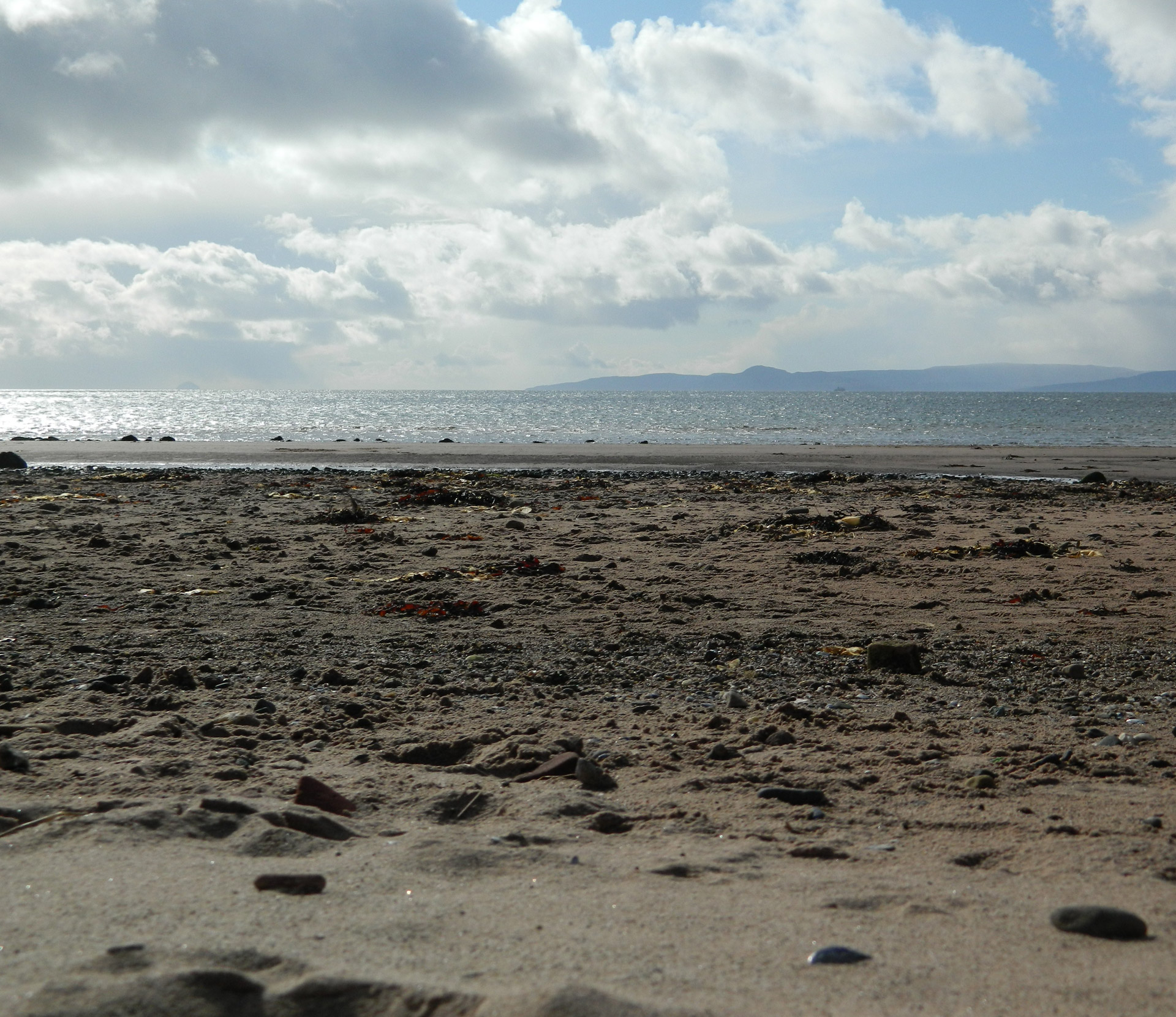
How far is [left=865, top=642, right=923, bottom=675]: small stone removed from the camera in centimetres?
522

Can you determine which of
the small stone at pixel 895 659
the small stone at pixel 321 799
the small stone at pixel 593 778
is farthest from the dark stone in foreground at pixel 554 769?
the small stone at pixel 895 659

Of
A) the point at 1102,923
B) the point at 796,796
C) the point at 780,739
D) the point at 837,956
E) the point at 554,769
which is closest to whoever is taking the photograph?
the point at 837,956

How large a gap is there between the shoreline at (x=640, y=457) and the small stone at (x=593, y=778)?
1921cm

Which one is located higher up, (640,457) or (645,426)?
(645,426)

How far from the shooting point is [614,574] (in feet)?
26.7

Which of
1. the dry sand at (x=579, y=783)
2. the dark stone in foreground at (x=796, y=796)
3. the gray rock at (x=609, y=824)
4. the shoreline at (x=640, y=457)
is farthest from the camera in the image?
the shoreline at (x=640, y=457)

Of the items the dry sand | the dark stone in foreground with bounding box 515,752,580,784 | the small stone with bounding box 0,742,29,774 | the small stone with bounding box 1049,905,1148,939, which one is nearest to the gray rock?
the dry sand

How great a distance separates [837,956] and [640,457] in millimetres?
25888

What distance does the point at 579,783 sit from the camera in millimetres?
3539

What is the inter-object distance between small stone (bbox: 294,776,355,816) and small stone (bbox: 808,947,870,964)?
1.68 metres

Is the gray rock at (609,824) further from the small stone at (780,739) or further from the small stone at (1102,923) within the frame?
the small stone at (1102,923)

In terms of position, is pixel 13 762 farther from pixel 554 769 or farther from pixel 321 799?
pixel 554 769

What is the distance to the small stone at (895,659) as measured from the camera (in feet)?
17.1

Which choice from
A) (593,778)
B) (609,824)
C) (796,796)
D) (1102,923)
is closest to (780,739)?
(796,796)
